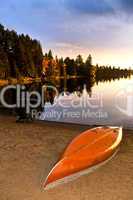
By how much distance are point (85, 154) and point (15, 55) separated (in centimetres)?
9362

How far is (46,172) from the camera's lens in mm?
11180

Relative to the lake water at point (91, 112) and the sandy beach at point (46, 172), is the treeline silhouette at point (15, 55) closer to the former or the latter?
Answer: the lake water at point (91, 112)

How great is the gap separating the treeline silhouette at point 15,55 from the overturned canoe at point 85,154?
80.3 m

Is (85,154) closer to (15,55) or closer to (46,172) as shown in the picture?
(46,172)

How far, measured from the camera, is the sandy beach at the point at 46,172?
937 cm

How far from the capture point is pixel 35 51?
121375 millimetres

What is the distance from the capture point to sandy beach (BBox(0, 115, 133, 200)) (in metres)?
9.37

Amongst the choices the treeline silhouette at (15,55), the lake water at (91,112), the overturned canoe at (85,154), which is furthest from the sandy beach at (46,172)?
the treeline silhouette at (15,55)

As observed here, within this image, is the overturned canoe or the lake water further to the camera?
the lake water

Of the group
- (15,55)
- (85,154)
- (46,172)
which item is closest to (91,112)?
(85,154)

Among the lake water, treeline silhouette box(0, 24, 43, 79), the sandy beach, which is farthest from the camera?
treeline silhouette box(0, 24, 43, 79)

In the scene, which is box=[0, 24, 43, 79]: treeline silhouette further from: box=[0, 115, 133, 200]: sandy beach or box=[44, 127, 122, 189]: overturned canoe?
box=[44, 127, 122, 189]: overturned canoe

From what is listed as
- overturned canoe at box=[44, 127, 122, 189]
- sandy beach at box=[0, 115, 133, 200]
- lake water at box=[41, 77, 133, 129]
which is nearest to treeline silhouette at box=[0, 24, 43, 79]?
lake water at box=[41, 77, 133, 129]

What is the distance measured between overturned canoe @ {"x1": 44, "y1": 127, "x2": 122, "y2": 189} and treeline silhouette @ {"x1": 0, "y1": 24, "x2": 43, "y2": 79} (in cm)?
8029
